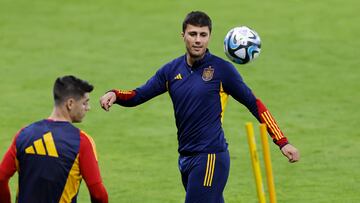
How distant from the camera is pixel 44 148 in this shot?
8047mm

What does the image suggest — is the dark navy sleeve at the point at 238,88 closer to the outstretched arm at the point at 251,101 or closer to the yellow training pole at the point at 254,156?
the outstretched arm at the point at 251,101

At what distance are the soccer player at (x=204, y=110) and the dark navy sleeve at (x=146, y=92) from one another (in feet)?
0.64

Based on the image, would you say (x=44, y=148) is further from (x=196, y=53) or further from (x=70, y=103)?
(x=196, y=53)

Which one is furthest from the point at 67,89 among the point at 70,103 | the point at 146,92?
the point at 146,92

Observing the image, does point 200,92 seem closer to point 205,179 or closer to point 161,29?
point 205,179

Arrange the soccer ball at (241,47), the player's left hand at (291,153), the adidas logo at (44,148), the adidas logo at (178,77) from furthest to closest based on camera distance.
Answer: the soccer ball at (241,47) → the adidas logo at (178,77) → the player's left hand at (291,153) → the adidas logo at (44,148)

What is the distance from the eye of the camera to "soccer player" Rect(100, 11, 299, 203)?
10.2 metres

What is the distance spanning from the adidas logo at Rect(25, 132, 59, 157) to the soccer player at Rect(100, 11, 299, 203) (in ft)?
7.93

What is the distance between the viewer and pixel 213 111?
10.3m

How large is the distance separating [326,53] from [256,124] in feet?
16.0

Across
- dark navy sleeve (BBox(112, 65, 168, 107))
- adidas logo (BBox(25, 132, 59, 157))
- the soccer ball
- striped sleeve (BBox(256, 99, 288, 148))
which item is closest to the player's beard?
dark navy sleeve (BBox(112, 65, 168, 107))

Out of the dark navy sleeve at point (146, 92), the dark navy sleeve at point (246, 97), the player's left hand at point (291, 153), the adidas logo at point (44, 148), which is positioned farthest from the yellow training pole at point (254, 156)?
the dark navy sleeve at point (146, 92)

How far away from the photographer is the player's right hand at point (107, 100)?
34.2ft

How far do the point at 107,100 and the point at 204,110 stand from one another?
3.43ft
